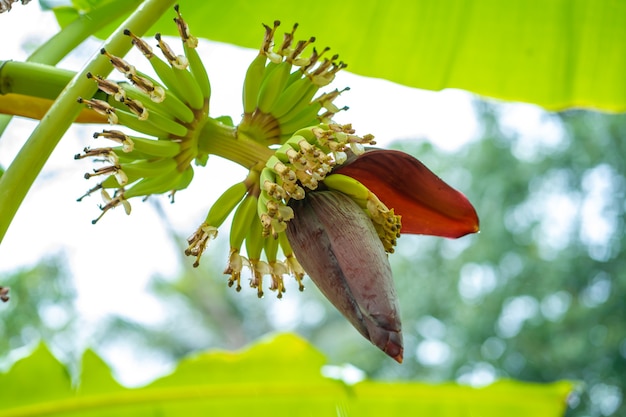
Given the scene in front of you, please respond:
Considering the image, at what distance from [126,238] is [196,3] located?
8833mm

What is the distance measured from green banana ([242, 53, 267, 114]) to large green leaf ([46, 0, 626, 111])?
354 mm

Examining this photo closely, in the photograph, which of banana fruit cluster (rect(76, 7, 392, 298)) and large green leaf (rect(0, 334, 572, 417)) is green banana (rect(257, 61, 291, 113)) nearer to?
banana fruit cluster (rect(76, 7, 392, 298))

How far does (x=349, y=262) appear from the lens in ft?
1.88

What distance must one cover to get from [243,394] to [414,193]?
753 mm

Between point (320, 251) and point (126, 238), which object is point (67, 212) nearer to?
point (126, 238)

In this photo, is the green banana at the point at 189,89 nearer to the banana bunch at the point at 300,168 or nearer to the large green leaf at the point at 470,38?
the banana bunch at the point at 300,168

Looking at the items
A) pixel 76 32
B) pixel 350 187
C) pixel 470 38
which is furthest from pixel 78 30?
pixel 470 38

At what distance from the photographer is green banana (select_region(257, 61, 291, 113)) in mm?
738

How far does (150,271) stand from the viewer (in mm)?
10555

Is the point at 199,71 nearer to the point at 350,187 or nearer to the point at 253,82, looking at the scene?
the point at 253,82

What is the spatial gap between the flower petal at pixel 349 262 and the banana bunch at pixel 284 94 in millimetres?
142

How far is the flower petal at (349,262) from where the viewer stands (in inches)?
21.5

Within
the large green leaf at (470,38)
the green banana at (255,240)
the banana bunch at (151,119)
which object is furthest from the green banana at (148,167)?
the large green leaf at (470,38)

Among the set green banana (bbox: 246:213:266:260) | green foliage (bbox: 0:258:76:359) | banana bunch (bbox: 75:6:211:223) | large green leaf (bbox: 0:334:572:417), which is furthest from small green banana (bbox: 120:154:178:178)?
green foliage (bbox: 0:258:76:359)
